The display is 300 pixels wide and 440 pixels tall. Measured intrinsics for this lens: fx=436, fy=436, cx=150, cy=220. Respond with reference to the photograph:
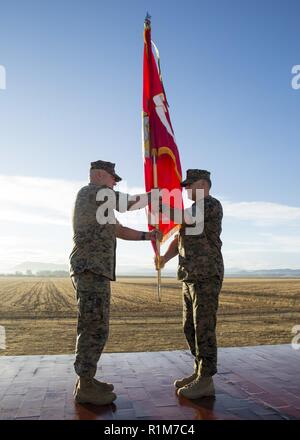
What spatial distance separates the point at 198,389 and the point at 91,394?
0.98 m

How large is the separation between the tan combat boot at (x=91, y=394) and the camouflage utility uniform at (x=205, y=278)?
90 cm

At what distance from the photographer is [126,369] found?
16.8ft

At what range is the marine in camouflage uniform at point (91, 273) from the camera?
3.85 m

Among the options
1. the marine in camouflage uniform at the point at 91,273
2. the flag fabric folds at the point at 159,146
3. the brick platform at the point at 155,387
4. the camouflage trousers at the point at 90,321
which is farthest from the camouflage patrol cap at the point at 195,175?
the brick platform at the point at 155,387

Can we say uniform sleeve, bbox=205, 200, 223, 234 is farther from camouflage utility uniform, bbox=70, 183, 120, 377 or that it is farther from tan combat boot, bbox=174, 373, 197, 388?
tan combat boot, bbox=174, 373, 197, 388

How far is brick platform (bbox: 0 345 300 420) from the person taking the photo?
357 centimetres

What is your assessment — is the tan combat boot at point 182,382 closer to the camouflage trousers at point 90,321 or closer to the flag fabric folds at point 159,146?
the camouflage trousers at point 90,321

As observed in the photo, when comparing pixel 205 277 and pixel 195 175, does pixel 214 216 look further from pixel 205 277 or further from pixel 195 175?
pixel 205 277

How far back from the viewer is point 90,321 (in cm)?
387

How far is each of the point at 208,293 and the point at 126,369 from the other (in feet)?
5.55

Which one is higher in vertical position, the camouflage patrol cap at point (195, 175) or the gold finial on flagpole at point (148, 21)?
the gold finial on flagpole at point (148, 21)

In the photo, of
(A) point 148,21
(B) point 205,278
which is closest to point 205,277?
(B) point 205,278

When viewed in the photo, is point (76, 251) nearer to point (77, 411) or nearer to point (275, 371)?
point (77, 411)

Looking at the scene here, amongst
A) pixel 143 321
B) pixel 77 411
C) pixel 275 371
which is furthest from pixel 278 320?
pixel 77 411
